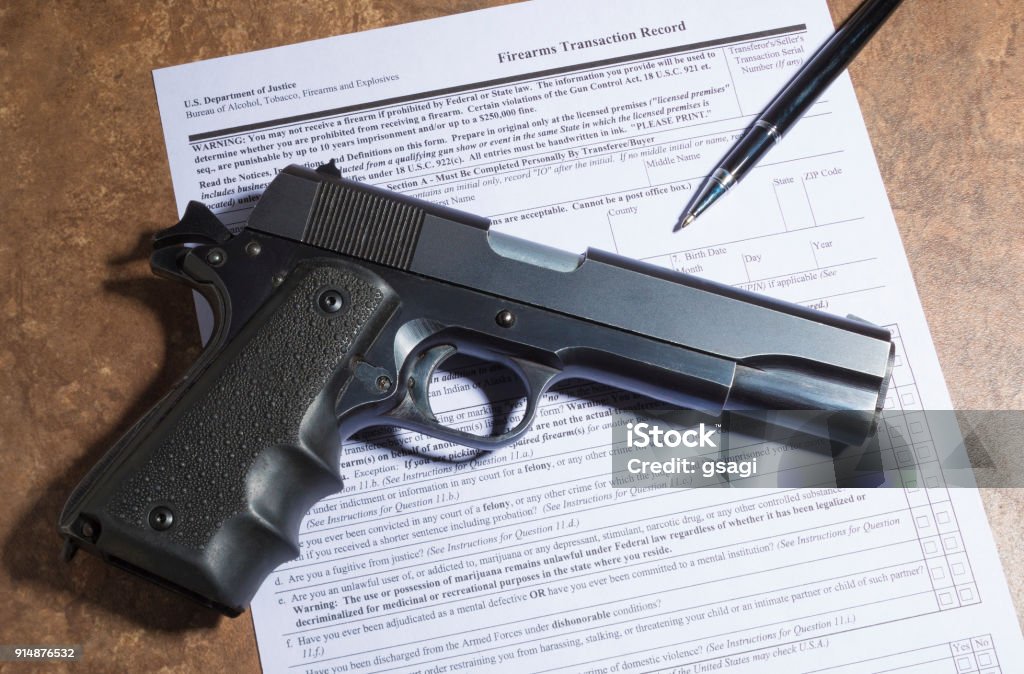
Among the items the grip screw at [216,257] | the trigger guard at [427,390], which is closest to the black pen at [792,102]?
the trigger guard at [427,390]

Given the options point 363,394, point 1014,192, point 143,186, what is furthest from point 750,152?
point 143,186

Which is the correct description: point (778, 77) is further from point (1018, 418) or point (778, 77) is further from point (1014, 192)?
point (1018, 418)

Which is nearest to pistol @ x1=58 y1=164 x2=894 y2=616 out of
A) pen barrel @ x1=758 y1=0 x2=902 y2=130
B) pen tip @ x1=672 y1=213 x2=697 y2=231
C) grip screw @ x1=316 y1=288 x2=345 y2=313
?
grip screw @ x1=316 y1=288 x2=345 y2=313

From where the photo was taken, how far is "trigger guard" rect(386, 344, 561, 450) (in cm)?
108

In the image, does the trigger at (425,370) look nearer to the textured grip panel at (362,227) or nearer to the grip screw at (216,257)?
the textured grip panel at (362,227)

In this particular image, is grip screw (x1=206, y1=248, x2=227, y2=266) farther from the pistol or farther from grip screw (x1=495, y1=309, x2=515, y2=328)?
grip screw (x1=495, y1=309, x2=515, y2=328)

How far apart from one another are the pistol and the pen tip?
225mm

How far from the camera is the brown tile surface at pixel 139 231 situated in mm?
1185

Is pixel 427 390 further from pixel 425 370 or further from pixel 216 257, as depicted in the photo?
pixel 216 257

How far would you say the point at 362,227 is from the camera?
3.42 feet

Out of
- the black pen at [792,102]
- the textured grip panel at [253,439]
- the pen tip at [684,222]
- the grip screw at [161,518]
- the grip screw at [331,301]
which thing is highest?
the black pen at [792,102]

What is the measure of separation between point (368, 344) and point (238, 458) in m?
0.21

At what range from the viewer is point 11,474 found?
1.22 m

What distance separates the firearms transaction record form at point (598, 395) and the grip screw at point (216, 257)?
10.3 inches
